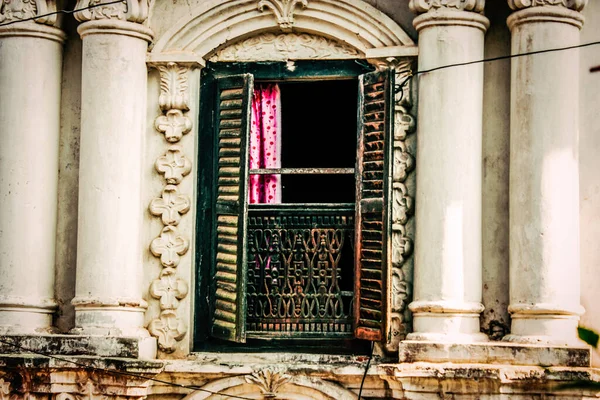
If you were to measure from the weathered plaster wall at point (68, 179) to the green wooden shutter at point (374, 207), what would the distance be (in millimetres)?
2238

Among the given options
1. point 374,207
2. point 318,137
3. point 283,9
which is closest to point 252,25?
point 283,9

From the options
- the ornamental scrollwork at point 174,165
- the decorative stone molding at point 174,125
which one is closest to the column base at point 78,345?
the ornamental scrollwork at point 174,165

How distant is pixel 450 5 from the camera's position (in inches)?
283

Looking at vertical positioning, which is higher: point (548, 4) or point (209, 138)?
point (548, 4)

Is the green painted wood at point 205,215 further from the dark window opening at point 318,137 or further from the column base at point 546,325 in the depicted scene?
the column base at point 546,325

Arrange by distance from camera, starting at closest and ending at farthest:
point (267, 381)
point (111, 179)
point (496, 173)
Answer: point (267, 381), point (496, 173), point (111, 179)

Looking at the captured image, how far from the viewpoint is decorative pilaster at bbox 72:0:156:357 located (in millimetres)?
7387

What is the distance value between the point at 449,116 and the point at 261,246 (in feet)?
5.52

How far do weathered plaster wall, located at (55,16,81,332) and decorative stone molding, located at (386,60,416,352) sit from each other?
2480mm

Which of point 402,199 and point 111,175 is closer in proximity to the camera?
point 402,199

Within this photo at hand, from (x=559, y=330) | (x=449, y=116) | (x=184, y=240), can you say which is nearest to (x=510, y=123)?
(x=449, y=116)

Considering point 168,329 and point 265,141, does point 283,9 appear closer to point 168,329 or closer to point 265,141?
point 265,141

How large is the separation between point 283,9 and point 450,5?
1286mm

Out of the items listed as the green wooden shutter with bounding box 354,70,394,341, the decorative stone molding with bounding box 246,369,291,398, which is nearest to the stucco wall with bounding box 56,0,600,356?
the green wooden shutter with bounding box 354,70,394,341
